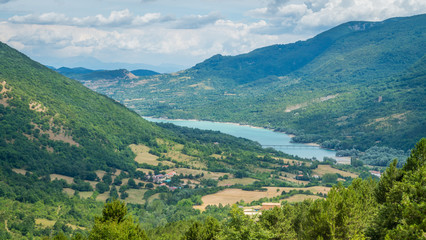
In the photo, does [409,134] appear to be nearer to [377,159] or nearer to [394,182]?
[377,159]

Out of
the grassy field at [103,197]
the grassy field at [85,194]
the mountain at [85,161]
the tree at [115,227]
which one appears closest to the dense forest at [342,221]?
the tree at [115,227]

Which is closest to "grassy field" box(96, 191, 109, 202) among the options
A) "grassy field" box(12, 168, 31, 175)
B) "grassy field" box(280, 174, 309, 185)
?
"grassy field" box(12, 168, 31, 175)

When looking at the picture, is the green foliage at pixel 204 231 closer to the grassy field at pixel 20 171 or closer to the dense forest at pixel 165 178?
the dense forest at pixel 165 178

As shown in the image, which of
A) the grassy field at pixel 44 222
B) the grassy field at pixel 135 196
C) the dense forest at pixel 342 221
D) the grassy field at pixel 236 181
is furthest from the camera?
the grassy field at pixel 236 181

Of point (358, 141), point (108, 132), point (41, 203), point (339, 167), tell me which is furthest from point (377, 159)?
point (41, 203)

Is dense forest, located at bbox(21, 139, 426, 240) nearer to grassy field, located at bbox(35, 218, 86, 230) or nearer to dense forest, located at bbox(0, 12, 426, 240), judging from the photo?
dense forest, located at bbox(0, 12, 426, 240)

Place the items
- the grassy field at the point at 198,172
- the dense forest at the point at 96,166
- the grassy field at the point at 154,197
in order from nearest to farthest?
the dense forest at the point at 96,166 < the grassy field at the point at 154,197 < the grassy field at the point at 198,172

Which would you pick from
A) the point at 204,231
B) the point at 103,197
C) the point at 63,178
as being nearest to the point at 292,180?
the point at 103,197
